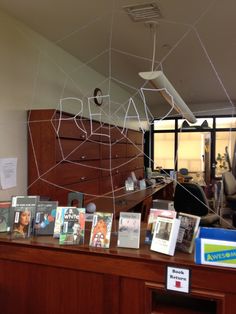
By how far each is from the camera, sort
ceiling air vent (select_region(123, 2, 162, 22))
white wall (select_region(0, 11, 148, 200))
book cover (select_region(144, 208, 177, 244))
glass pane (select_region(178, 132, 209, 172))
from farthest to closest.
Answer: glass pane (select_region(178, 132, 209, 172)), white wall (select_region(0, 11, 148, 200)), ceiling air vent (select_region(123, 2, 162, 22)), book cover (select_region(144, 208, 177, 244))

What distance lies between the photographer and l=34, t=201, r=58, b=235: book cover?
176 cm

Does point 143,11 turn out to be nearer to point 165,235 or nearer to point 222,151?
point 165,235

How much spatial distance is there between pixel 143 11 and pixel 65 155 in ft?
4.76

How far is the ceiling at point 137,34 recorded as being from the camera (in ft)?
7.97

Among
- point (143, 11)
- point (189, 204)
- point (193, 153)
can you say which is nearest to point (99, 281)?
point (143, 11)

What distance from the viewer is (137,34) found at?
118 inches

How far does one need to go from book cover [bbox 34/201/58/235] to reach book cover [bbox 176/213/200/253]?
0.75m

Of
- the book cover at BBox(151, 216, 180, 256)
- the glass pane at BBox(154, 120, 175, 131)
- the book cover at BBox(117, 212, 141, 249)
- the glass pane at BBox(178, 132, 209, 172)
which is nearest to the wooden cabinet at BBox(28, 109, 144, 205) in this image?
the book cover at BBox(117, 212, 141, 249)

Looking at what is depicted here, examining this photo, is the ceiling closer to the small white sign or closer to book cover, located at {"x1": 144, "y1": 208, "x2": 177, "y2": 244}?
book cover, located at {"x1": 144, "y1": 208, "x2": 177, "y2": 244}

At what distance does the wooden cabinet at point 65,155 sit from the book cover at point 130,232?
1.24 meters

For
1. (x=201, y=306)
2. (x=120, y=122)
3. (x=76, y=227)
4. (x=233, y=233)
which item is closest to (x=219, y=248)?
(x=233, y=233)

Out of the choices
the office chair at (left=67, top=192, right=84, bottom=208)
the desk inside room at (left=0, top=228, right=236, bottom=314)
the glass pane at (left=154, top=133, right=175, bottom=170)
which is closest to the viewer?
the desk inside room at (left=0, top=228, right=236, bottom=314)

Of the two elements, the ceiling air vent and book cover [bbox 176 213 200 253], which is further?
the ceiling air vent

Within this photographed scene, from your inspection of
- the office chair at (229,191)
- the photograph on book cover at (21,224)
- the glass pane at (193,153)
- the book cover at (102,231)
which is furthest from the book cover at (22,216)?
the glass pane at (193,153)
